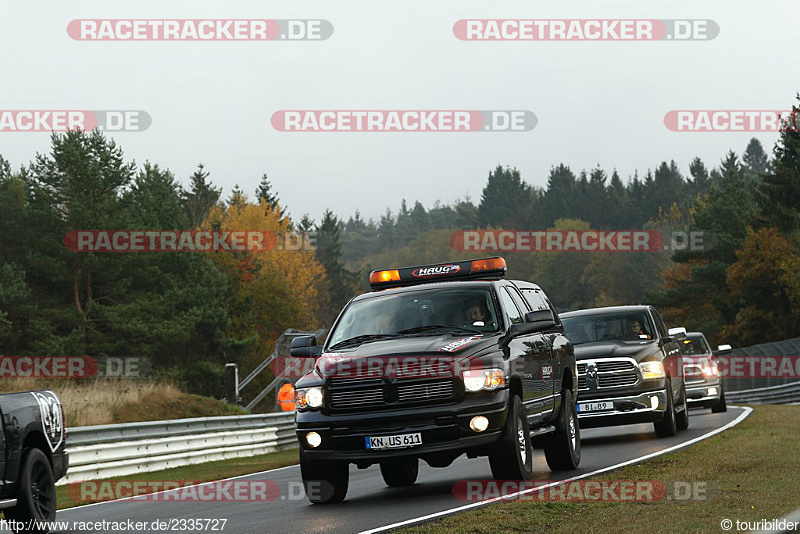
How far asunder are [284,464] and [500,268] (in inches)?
356

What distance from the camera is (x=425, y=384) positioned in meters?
11.5

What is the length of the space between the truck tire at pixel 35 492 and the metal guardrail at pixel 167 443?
8503 mm

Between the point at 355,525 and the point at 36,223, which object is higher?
the point at 36,223

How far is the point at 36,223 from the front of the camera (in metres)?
62.5

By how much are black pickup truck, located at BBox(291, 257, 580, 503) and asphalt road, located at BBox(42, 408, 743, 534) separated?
1.39 ft

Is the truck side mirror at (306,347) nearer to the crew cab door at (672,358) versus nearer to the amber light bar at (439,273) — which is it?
the amber light bar at (439,273)

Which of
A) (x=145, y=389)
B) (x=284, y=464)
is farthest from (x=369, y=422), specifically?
(x=145, y=389)

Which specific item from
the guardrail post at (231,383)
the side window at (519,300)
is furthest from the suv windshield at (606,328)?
the guardrail post at (231,383)

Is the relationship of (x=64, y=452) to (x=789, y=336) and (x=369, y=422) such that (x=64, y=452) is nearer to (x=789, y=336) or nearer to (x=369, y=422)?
(x=369, y=422)

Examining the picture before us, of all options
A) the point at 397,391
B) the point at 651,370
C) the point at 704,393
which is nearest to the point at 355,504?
the point at 397,391

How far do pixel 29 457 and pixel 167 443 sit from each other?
12487 millimetres

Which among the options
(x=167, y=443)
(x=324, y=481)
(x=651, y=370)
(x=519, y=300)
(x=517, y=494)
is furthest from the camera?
(x=167, y=443)

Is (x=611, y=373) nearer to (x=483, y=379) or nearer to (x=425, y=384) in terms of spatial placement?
(x=483, y=379)

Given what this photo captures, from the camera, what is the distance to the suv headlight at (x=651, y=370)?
18.0 m
